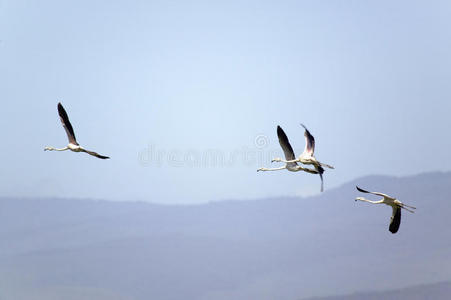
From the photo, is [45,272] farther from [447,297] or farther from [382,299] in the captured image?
[447,297]

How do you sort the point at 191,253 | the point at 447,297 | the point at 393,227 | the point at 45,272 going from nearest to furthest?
the point at 393,227
the point at 45,272
the point at 447,297
the point at 191,253

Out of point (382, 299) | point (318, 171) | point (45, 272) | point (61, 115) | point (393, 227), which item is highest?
point (61, 115)

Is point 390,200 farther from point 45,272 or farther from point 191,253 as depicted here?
point 191,253

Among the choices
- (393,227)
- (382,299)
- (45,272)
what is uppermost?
(393,227)

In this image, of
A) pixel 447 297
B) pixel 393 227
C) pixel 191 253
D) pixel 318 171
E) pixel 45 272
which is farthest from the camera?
pixel 191 253

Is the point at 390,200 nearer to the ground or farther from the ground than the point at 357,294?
farther from the ground

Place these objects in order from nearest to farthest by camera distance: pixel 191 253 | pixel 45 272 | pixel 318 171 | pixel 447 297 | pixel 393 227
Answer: pixel 318 171 < pixel 393 227 < pixel 45 272 < pixel 447 297 < pixel 191 253

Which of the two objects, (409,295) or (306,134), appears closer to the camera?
(306,134)

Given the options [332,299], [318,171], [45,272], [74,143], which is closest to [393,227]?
[318,171]

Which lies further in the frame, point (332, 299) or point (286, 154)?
point (332, 299)

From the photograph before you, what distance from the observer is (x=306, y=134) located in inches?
1126

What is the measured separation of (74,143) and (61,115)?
1431 mm

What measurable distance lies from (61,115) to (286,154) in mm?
10018

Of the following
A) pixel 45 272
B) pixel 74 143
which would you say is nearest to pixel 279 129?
pixel 74 143
